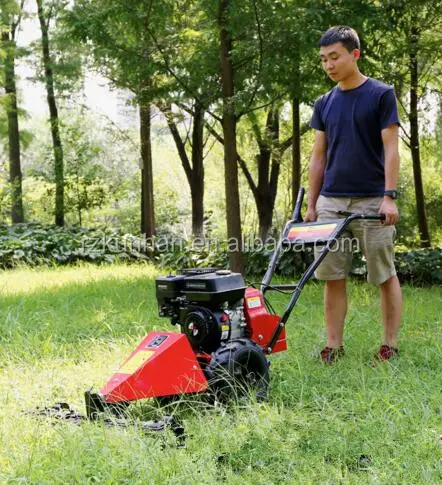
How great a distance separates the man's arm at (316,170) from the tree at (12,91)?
8.83 metres

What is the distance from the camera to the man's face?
3242 millimetres

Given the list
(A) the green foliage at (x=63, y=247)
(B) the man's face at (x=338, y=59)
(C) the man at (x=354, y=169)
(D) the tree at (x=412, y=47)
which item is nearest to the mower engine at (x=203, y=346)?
(C) the man at (x=354, y=169)

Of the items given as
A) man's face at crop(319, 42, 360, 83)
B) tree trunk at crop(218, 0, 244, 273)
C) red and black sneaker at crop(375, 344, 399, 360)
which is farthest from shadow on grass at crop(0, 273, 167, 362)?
man's face at crop(319, 42, 360, 83)

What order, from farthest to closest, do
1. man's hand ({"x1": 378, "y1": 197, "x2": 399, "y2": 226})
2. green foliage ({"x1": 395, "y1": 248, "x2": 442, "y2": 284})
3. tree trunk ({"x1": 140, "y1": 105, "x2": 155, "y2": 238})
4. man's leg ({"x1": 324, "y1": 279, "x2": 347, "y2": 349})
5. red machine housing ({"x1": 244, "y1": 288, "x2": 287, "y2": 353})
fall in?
tree trunk ({"x1": 140, "y1": 105, "x2": 155, "y2": 238}) → green foliage ({"x1": 395, "y1": 248, "x2": 442, "y2": 284}) → man's leg ({"x1": 324, "y1": 279, "x2": 347, "y2": 349}) → man's hand ({"x1": 378, "y1": 197, "x2": 399, "y2": 226}) → red machine housing ({"x1": 244, "y1": 288, "x2": 287, "y2": 353})

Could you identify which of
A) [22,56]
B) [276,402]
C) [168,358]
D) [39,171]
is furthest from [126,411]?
[39,171]

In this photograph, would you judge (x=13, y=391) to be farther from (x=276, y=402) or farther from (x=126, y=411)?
(x=276, y=402)

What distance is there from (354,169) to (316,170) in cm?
28

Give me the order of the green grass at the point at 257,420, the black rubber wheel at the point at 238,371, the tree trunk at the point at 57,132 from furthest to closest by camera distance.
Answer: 1. the tree trunk at the point at 57,132
2. the black rubber wheel at the point at 238,371
3. the green grass at the point at 257,420

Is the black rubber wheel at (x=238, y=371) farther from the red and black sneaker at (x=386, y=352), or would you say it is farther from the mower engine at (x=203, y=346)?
the red and black sneaker at (x=386, y=352)

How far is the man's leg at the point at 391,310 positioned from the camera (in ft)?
11.4

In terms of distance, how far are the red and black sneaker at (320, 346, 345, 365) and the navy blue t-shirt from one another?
79 cm

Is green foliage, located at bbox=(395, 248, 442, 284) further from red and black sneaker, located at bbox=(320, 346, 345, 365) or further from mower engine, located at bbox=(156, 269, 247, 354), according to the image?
mower engine, located at bbox=(156, 269, 247, 354)

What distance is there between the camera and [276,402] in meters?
2.81

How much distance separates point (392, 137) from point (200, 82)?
11.5 feet
